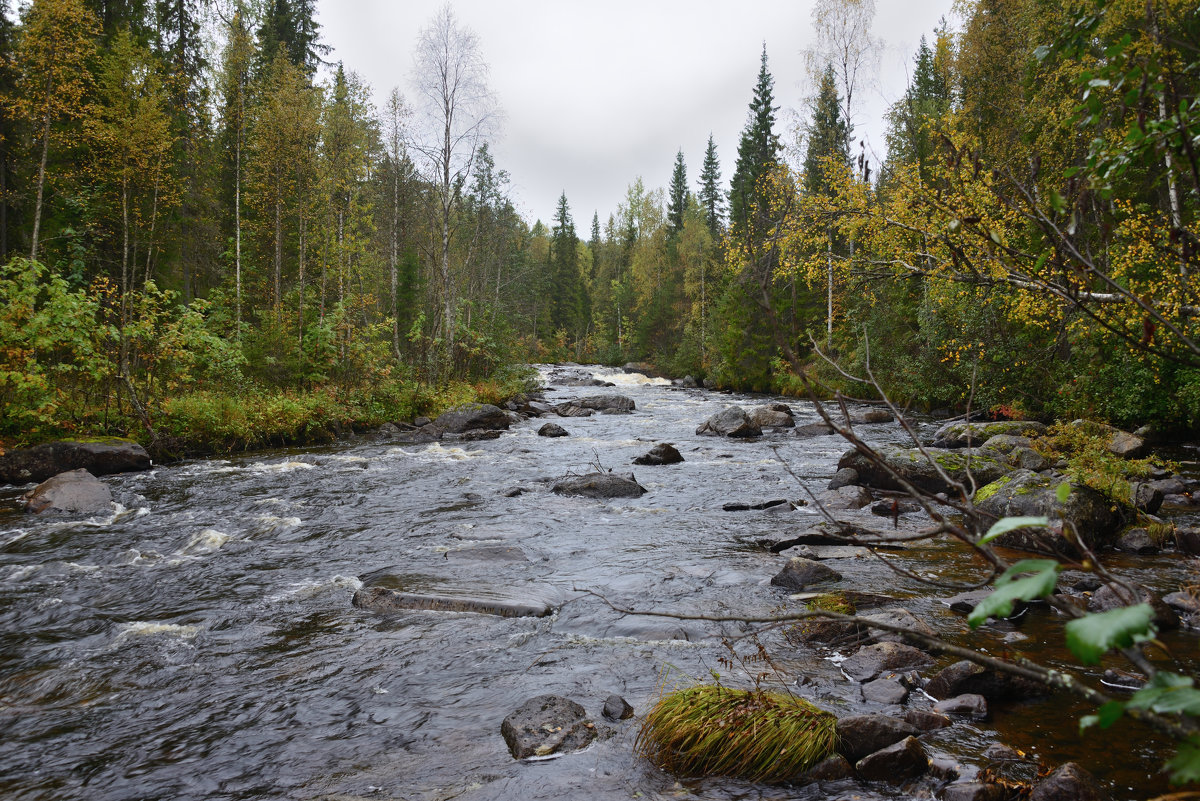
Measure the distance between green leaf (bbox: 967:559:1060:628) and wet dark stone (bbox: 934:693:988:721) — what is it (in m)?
4.04

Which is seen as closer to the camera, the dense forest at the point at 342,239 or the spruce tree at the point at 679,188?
the dense forest at the point at 342,239

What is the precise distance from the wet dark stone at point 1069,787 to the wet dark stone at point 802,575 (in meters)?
3.62

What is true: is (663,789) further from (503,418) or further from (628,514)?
(503,418)

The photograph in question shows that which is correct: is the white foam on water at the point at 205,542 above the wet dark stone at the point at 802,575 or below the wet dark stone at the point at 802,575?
below

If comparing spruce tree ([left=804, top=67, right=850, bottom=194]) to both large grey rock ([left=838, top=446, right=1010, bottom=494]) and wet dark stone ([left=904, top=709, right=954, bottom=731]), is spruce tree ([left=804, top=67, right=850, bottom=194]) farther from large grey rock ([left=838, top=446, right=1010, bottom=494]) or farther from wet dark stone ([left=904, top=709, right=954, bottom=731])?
wet dark stone ([left=904, top=709, right=954, bottom=731])

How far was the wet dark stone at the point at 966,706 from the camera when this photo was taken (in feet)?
14.9

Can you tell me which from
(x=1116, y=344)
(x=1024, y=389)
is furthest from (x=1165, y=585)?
(x=1024, y=389)

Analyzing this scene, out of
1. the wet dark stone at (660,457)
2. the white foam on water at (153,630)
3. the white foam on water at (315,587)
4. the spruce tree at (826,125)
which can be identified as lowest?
the white foam on water at (153,630)

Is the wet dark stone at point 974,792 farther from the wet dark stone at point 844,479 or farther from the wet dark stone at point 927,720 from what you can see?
the wet dark stone at point 844,479

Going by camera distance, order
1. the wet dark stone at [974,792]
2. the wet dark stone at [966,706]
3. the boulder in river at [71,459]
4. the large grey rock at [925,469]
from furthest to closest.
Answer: the boulder in river at [71,459] < the large grey rock at [925,469] < the wet dark stone at [966,706] < the wet dark stone at [974,792]

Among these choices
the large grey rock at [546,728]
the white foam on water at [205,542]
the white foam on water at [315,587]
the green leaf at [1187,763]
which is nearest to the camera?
the green leaf at [1187,763]

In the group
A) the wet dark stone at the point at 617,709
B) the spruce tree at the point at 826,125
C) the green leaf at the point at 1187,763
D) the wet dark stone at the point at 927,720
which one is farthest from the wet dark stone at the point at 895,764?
the spruce tree at the point at 826,125

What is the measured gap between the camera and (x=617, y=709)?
15.6 feet

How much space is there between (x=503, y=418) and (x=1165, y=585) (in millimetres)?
17854
